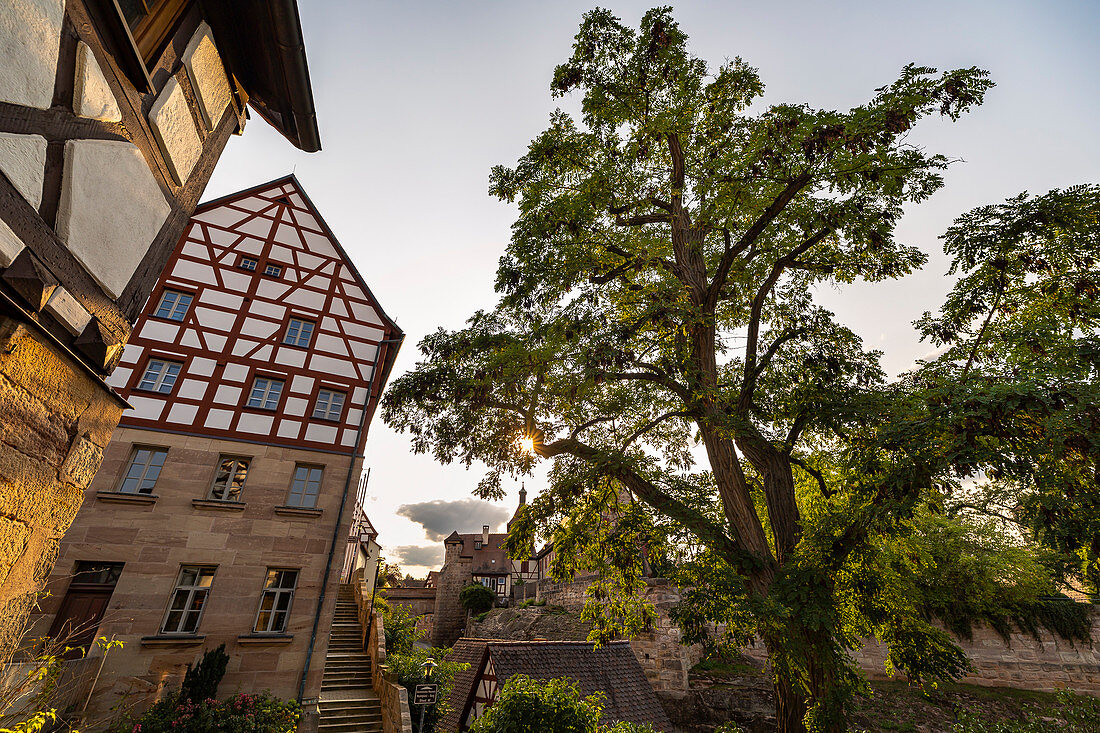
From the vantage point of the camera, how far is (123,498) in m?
9.95

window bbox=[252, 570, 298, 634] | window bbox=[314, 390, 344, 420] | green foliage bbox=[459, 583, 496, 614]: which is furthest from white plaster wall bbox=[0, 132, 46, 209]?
green foliage bbox=[459, 583, 496, 614]

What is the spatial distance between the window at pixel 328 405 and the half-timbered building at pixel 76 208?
10.3 m

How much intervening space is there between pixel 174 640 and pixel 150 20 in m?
11.4

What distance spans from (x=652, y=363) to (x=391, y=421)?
15.2ft

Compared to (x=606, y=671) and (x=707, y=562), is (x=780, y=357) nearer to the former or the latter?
(x=707, y=562)

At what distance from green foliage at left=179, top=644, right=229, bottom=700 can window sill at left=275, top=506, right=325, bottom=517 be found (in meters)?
2.79

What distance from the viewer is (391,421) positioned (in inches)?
318

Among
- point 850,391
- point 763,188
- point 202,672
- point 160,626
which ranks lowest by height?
point 202,672

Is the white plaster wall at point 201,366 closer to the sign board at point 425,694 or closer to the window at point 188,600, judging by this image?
the window at point 188,600

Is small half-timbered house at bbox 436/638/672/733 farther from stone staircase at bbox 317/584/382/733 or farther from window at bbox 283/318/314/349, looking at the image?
window at bbox 283/318/314/349

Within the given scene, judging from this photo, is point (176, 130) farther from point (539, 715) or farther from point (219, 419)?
point (219, 419)

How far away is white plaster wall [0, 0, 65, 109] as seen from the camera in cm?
173

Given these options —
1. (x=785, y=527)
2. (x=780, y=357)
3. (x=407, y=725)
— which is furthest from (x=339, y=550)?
(x=780, y=357)

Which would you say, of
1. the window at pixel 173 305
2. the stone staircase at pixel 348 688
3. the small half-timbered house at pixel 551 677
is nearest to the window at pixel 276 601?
the stone staircase at pixel 348 688
